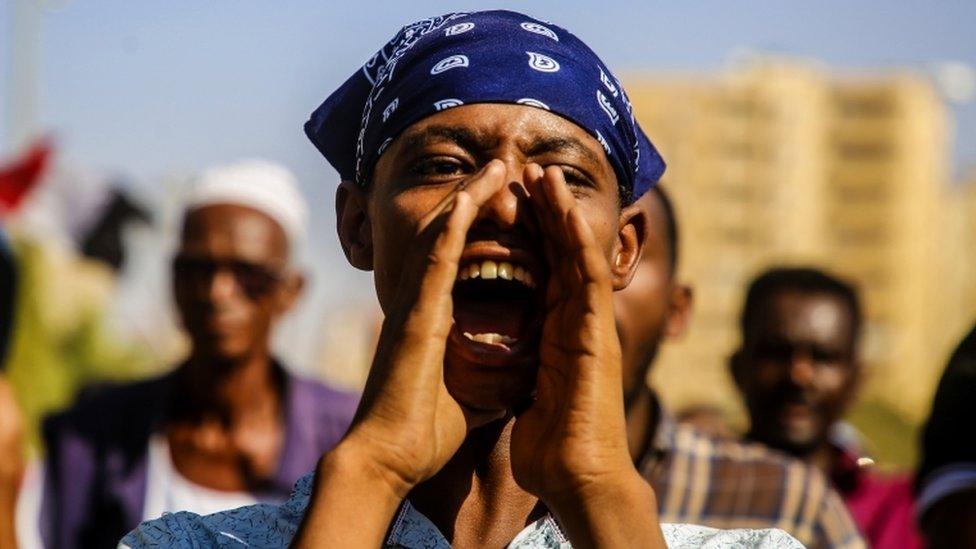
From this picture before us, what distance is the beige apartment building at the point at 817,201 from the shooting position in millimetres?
43688

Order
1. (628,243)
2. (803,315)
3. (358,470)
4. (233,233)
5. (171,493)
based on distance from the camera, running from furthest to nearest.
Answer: (233,233), (803,315), (171,493), (628,243), (358,470)

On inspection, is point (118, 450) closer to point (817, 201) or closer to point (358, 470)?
point (358, 470)

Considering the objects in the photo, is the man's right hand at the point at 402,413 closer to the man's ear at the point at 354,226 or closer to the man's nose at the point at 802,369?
the man's ear at the point at 354,226

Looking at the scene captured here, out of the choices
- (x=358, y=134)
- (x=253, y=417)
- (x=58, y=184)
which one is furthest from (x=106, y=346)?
(x=358, y=134)

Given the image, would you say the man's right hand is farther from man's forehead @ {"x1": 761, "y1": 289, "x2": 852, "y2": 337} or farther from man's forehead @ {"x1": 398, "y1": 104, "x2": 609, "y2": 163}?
man's forehead @ {"x1": 761, "y1": 289, "x2": 852, "y2": 337}

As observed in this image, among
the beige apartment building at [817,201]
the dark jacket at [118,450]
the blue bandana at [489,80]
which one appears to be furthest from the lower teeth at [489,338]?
the beige apartment building at [817,201]

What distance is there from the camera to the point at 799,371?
298 inches

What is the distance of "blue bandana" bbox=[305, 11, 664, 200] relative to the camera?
3008mm

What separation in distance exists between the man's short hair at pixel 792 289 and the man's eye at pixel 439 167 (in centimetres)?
492

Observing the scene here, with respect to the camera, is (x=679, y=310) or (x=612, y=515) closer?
(x=612, y=515)

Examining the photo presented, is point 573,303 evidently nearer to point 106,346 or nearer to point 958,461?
point 958,461

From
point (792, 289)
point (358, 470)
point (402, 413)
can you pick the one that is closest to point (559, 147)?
point (402, 413)

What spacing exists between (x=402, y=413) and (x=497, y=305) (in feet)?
0.97

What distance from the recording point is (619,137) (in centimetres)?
312
